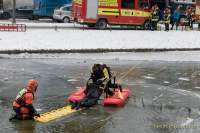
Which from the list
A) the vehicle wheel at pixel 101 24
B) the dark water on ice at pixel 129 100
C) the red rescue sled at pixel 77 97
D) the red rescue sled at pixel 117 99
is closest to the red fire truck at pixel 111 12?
the vehicle wheel at pixel 101 24

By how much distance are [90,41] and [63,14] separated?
1661 cm

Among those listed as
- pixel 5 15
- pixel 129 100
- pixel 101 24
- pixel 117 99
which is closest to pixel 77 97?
pixel 117 99

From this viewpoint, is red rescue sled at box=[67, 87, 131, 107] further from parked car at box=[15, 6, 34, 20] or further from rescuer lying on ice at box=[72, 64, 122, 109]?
parked car at box=[15, 6, 34, 20]

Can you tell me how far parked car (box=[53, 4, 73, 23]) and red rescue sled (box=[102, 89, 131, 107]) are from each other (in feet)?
99.8

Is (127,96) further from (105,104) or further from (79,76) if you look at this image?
(79,76)

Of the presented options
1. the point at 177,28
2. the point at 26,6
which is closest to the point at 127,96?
the point at 177,28

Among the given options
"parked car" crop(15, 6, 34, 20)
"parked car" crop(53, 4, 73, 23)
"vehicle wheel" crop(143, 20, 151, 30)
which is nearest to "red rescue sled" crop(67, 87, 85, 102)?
"vehicle wheel" crop(143, 20, 151, 30)

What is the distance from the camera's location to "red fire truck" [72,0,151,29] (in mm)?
38531

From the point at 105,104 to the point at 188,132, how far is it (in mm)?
2949

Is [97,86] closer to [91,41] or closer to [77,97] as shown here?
[77,97]

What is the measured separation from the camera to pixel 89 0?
38.4 m

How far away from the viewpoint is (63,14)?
45.3 metres

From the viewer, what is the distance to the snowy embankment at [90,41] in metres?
26.4

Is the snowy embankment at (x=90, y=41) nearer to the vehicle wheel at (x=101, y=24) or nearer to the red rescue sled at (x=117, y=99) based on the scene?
the vehicle wheel at (x=101, y=24)
